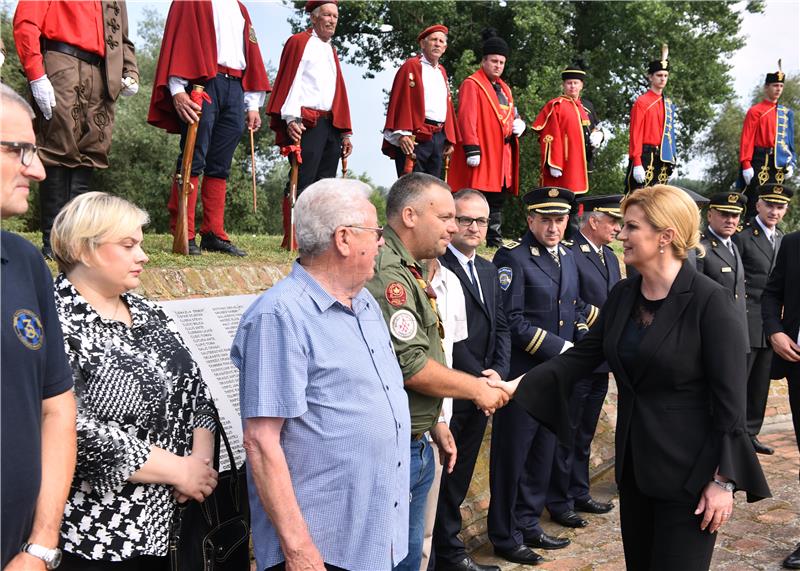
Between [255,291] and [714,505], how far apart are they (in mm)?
3644

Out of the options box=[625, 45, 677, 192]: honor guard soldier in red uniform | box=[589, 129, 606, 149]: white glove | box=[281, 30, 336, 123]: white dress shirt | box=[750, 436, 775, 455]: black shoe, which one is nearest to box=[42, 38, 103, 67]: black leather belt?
box=[281, 30, 336, 123]: white dress shirt

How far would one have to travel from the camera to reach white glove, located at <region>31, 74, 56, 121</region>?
15.2 feet

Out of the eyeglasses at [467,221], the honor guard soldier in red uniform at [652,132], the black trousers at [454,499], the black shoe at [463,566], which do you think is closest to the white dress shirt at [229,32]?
the eyeglasses at [467,221]

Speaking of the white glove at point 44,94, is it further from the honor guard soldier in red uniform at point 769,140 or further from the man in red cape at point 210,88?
the honor guard soldier in red uniform at point 769,140

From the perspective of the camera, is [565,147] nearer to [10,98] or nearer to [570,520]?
[570,520]

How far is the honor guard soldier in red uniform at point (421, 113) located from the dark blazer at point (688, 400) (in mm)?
5229

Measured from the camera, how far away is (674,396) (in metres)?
2.92

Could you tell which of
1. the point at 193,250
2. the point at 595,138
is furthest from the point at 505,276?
the point at 595,138

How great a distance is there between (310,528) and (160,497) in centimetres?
56

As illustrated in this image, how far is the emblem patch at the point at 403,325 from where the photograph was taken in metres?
2.96

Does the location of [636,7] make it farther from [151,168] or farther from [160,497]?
[160,497]

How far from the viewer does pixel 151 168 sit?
62.1ft

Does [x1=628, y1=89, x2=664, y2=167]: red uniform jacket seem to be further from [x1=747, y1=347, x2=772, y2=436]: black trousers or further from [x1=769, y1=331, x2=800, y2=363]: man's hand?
[x1=769, y1=331, x2=800, y2=363]: man's hand

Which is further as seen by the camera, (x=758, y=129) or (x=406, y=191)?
(x=758, y=129)
